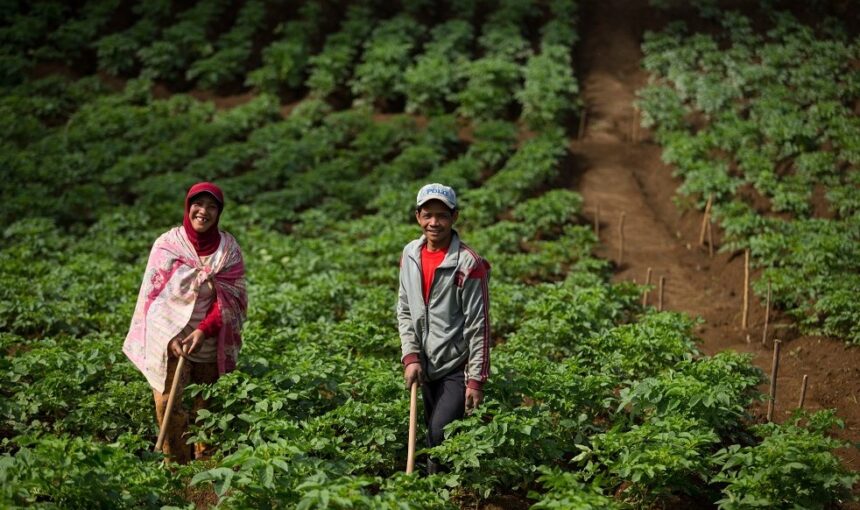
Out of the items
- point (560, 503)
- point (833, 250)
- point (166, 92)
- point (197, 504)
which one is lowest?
point (197, 504)

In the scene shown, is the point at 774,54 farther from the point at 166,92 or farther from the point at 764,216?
the point at 166,92

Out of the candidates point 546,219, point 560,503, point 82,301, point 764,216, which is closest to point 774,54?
point 764,216

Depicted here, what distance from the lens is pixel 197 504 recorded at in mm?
5910

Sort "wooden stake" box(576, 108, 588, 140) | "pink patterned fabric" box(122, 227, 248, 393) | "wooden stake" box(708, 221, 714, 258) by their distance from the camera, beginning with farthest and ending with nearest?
"wooden stake" box(576, 108, 588, 140)
"wooden stake" box(708, 221, 714, 258)
"pink patterned fabric" box(122, 227, 248, 393)

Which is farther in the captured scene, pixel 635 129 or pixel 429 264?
pixel 635 129

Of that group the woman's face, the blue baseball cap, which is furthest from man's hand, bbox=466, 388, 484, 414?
the woman's face

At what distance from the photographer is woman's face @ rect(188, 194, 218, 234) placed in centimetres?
608

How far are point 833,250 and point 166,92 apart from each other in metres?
14.4

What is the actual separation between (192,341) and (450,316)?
70.6 inches

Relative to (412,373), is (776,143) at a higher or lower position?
higher

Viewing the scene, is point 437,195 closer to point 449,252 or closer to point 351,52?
point 449,252

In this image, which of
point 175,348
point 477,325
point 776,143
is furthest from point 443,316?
point 776,143

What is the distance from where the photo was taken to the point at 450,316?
5.64 meters

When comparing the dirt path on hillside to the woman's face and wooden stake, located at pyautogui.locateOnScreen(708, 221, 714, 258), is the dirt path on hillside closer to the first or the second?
wooden stake, located at pyautogui.locateOnScreen(708, 221, 714, 258)
